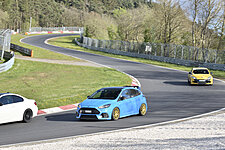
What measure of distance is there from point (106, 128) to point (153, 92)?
1227cm

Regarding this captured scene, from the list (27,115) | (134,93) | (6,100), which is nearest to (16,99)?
(6,100)

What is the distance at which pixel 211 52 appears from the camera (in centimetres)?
4509

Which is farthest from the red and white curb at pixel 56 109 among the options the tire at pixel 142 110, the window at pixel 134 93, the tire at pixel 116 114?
the tire at pixel 116 114

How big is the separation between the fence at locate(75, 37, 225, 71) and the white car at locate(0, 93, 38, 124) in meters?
32.8

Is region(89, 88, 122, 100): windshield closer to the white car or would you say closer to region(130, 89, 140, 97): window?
region(130, 89, 140, 97): window

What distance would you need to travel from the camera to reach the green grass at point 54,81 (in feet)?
74.0

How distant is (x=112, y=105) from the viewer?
46.5 feet

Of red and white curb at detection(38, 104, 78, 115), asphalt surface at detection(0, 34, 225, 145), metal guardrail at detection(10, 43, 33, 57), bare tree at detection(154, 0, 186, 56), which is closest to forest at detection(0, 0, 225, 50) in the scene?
bare tree at detection(154, 0, 186, 56)

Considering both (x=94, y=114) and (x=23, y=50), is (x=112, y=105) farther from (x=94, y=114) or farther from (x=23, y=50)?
(x=23, y=50)

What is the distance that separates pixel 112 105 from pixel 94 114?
2.66ft

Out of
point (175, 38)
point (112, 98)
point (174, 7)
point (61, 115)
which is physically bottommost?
point (61, 115)

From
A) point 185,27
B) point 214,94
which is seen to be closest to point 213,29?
point 185,27

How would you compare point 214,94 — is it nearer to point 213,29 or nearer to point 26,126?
point 26,126

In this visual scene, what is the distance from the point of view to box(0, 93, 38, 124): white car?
1363cm
